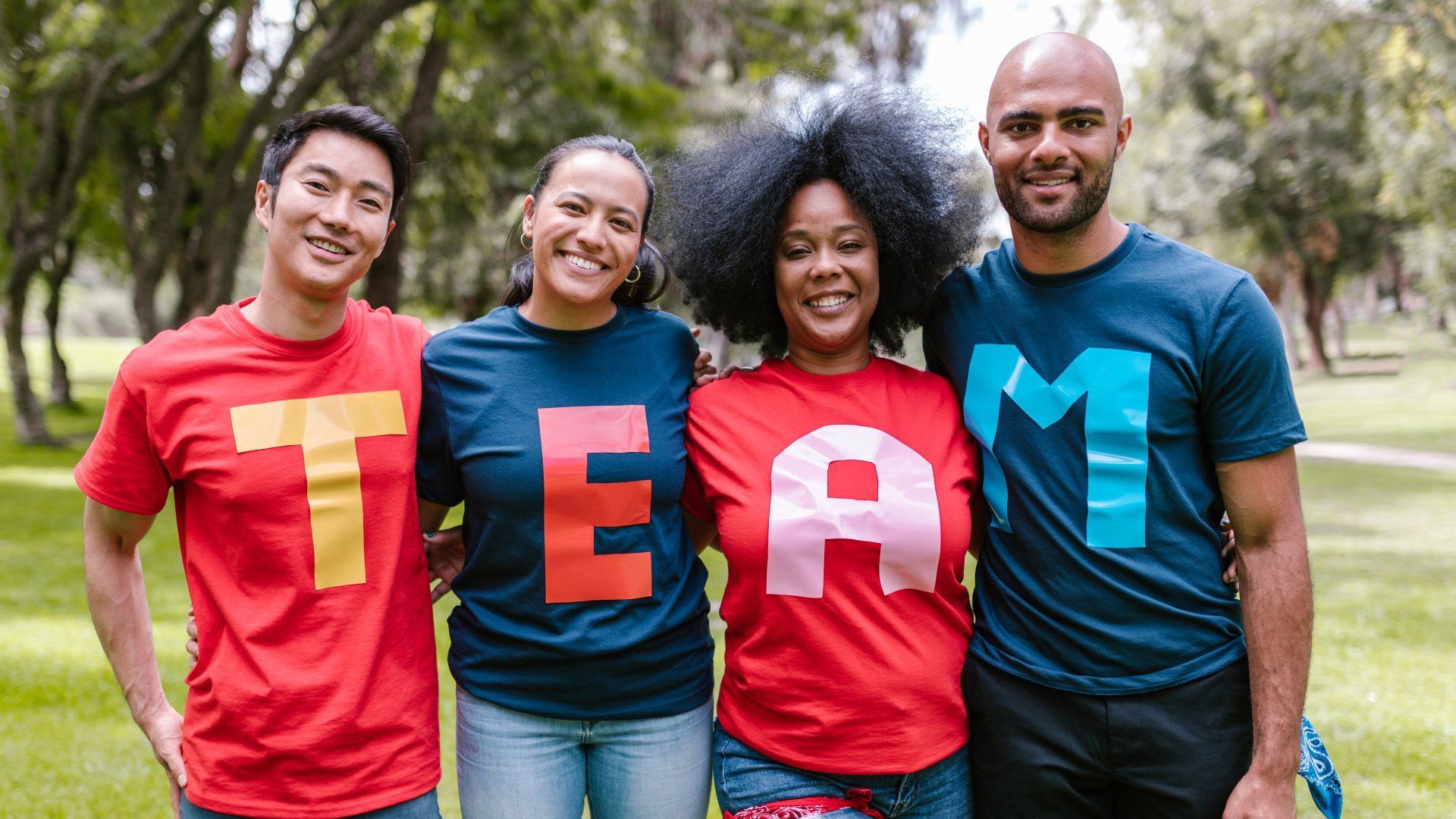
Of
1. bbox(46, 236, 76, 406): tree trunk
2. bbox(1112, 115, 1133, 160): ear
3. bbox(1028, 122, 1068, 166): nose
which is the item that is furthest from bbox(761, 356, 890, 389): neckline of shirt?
bbox(46, 236, 76, 406): tree trunk

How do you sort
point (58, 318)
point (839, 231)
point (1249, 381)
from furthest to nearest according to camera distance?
point (58, 318), point (839, 231), point (1249, 381)

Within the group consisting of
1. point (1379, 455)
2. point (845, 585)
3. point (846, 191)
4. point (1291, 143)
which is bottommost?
point (1379, 455)

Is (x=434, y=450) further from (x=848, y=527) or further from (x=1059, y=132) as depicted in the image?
(x=1059, y=132)

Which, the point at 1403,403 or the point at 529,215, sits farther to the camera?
the point at 1403,403

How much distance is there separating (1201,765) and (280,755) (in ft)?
6.42

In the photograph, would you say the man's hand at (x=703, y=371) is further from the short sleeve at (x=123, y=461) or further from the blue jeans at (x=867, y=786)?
the short sleeve at (x=123, y=461)

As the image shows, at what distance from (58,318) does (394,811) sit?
21039 millimetres

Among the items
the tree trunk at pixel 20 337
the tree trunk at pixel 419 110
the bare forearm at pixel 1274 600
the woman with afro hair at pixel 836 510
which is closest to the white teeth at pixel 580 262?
the woman with afro hair at pixel 836 510

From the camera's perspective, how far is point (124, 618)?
2.40 m

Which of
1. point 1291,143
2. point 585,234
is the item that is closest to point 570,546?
point 585,234

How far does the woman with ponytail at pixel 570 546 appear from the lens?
2.45 m

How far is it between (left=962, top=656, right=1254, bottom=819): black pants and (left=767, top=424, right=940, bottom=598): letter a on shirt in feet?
1.05

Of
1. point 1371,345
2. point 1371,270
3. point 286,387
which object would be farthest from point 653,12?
point 1371,345

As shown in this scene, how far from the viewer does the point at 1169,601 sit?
2326mm
